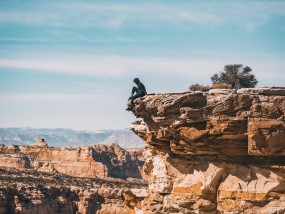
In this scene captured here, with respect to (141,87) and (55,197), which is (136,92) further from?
(55,197)

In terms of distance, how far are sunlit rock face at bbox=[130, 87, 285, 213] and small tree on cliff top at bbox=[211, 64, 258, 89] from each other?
605 cm

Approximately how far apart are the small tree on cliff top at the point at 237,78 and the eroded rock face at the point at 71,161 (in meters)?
79.6

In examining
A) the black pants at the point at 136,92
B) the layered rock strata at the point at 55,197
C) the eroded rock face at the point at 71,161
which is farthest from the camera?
the eroded rock face at the point at 71,161

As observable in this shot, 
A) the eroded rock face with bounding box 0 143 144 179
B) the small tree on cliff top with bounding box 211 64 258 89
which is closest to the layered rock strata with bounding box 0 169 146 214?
the eroded rock face with bounding box 0 143 144 179

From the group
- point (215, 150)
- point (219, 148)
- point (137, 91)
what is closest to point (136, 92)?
point (137, 91)

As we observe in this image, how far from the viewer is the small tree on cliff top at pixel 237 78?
83.4ft

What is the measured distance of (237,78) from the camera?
25.4 meters

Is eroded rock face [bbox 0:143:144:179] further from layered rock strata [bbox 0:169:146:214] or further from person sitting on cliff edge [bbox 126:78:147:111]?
person sitting on cliff edge [bbox 126:78:147:111]

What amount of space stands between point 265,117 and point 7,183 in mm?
57485

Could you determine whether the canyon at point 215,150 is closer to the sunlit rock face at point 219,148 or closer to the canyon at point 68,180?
the sunlit rock face at point 219,148

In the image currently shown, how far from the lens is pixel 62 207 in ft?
232

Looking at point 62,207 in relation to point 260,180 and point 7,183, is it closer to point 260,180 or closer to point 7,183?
point 7,183

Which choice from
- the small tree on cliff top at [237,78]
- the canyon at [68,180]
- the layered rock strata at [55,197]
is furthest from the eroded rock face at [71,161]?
the small tree on cliff top at [237,78]

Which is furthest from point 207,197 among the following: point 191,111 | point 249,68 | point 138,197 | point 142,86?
point 249,68
